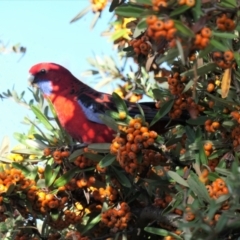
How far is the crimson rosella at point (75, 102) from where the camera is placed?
2.50 metres

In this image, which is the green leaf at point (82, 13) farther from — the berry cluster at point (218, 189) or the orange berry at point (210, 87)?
the berry cluster at point (218, 189)

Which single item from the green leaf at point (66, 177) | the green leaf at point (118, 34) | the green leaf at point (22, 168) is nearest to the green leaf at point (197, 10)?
the green leaf at point (66, 177)

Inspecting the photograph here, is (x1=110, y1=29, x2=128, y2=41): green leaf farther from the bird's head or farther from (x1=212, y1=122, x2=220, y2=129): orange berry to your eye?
(x1=212, y1=122, x2=220, y2=129): orange berry

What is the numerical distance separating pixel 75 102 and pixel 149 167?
2.98 feet

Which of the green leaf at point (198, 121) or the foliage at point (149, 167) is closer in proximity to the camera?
the foliage at point (149, 167)

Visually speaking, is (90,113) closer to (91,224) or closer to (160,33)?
(91,224)

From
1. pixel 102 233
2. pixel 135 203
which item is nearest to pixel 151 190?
pixel 135 203

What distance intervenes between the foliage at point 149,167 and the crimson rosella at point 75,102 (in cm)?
26

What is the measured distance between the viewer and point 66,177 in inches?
77.4

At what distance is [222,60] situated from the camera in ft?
4.62

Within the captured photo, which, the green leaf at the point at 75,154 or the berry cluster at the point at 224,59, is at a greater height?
the berry cluster at the point at 224,59

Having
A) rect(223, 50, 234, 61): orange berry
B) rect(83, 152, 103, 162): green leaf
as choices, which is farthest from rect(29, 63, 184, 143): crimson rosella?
rect(223, 50, 234, 61): orange berry

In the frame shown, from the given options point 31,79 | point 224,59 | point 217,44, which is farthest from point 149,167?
point 31,79

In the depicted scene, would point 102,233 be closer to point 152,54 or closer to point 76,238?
point 76,238
